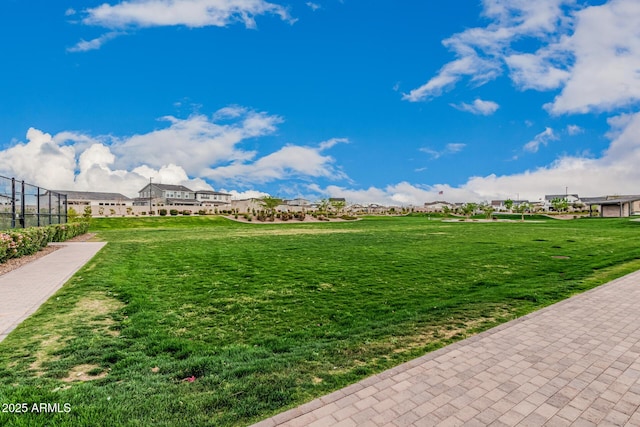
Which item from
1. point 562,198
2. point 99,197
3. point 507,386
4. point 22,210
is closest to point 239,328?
point 507,386

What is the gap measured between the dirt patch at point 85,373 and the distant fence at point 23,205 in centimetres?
1538

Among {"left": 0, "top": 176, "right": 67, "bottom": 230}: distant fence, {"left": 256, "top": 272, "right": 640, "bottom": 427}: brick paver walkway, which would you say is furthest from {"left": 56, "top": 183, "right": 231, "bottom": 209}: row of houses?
{"left": 256, "top": 272, "right": 640, "bottom": 427}: brick paver walkway

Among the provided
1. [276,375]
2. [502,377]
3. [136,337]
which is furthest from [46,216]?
[502,377]

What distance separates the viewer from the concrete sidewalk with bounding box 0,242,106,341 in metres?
6.24

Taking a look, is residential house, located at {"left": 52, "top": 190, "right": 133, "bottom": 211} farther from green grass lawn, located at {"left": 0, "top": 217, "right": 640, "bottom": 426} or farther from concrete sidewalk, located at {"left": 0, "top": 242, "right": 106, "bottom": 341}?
green grass lawn, located at {"left": 0, "top": 217, "right": 640, "bottom": 426}

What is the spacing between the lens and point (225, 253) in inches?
594

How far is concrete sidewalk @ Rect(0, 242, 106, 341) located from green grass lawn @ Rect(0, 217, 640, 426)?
30 cm

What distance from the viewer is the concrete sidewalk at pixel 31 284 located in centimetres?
624

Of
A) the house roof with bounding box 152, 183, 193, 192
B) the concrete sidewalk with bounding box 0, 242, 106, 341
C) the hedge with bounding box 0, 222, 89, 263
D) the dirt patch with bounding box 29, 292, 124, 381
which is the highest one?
the house roof with bounding box 152, 183, 193, 192

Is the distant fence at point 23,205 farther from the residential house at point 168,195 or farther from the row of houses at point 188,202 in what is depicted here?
the residential house at point 168,195

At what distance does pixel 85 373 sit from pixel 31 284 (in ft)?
21.7

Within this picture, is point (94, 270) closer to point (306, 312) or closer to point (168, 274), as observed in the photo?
point (168, 274)

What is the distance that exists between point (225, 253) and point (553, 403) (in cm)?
1342

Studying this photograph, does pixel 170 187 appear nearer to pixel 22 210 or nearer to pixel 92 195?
pixel 92 195
